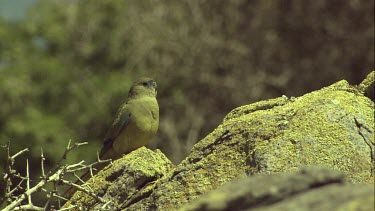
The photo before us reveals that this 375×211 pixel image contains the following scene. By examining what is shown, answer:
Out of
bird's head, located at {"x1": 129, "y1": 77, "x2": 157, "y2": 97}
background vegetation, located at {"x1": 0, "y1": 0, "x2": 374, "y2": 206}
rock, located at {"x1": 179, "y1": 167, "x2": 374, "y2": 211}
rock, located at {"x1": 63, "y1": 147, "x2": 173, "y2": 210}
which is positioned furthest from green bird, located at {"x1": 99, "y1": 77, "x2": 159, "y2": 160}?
background vegetation, located at {"x1": 0, "y1": 0, "x2": 374, "y2": 206}

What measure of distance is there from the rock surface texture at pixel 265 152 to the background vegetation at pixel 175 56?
29.5ft

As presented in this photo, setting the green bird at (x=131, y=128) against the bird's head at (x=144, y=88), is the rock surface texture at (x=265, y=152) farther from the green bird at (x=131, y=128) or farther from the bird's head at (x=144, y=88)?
the bird's head at (x=144, y=88)

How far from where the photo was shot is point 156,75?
16859 mm

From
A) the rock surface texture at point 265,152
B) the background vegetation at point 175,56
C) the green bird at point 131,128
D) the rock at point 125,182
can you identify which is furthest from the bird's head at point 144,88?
the background vegetation at point 175,56

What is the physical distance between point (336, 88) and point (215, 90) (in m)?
10.6

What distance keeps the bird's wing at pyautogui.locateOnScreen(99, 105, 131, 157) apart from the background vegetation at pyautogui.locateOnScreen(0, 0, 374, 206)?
6821mm

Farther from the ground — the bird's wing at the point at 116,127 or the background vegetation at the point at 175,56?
the background vegetation at the point at 175,56

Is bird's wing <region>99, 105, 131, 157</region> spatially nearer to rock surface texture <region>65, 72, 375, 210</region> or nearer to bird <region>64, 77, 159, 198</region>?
bird <region>64, 77, 159, 198</region>

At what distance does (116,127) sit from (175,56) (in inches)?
346

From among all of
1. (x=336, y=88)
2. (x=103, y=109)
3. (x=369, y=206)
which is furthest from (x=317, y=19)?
(x=369, y=206)

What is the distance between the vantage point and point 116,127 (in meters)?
8.47

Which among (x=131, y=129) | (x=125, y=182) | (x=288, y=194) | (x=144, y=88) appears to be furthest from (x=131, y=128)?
(x=288, y=194)

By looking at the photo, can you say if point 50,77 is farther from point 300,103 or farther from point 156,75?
point 300,103

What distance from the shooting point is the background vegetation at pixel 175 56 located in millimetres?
16078
